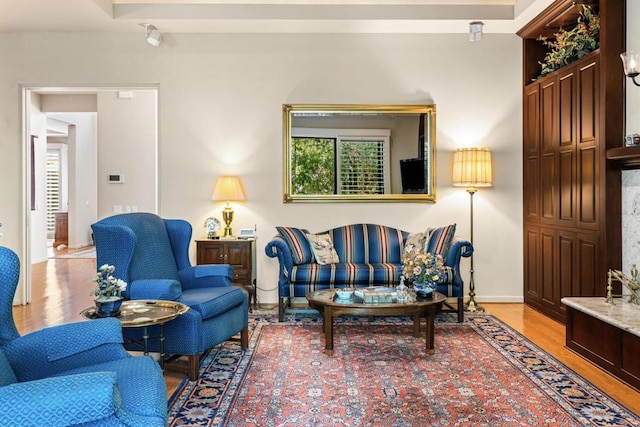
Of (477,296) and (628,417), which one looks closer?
(628,417)

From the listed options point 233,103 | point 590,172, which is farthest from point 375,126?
point 590,172

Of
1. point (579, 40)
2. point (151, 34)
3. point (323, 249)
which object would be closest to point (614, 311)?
point (579, 40)

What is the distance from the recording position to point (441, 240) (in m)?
4.70

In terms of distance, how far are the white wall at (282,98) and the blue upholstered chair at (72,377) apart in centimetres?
336

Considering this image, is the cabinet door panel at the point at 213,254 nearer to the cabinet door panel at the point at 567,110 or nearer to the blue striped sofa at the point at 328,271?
the blue striped sofa at the point at 328,271

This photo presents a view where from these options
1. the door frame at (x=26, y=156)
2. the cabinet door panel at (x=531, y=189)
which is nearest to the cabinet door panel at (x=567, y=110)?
the cabinet door panel at (x=531, y=189)

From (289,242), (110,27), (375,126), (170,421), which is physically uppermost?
(110,27)

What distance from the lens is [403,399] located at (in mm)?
2693

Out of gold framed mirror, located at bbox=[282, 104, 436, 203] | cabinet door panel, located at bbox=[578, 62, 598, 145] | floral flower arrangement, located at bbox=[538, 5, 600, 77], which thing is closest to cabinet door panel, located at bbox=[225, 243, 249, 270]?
gold framed mirror, located at bbox=[282, 104, 436, 203]

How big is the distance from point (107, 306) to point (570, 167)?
399 centimetres

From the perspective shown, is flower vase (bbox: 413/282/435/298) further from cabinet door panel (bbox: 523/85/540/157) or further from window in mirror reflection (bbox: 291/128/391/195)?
cabinet door panel (bbox: 523/85/540/157)

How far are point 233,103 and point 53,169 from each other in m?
8.85

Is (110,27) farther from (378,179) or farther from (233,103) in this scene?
(378,179)

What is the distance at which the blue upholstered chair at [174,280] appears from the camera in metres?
3.00
